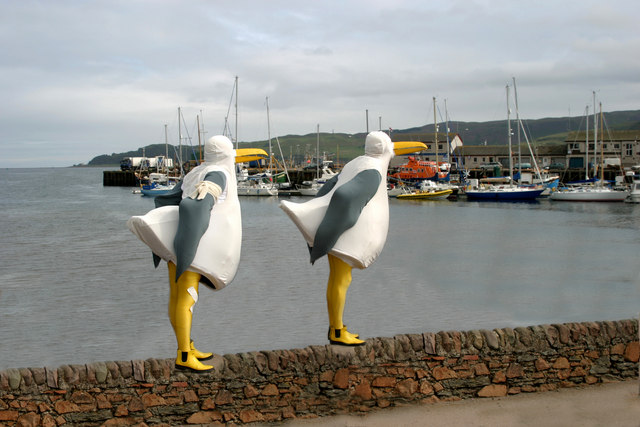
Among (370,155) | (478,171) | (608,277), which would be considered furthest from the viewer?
(478,171)

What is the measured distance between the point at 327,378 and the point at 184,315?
115 cm

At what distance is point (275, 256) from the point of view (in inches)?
701

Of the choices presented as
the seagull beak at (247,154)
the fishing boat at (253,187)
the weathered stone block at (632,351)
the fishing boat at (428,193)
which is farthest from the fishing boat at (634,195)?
the seagull beak at (247,154)

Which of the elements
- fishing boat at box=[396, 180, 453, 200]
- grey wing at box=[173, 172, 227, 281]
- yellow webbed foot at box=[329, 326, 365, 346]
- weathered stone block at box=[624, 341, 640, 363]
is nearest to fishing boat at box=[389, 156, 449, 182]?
fishing boat at box=[396, 180, 453, 200]

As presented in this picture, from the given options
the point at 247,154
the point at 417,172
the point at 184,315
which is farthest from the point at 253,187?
the point at 184,315

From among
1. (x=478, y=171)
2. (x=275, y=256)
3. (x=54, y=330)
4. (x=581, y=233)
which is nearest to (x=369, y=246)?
(x=54, y=330)

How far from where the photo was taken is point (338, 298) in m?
5.25

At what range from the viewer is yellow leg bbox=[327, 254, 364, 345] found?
5.21 m

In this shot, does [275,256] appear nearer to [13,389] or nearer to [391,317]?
[391,317]

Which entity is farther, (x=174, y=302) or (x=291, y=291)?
(x=291, y=291)

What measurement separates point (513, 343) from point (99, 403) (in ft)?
A: 10.1

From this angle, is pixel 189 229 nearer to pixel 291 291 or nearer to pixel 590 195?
pixel 291 291

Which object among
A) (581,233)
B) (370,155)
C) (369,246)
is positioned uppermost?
(370,155)

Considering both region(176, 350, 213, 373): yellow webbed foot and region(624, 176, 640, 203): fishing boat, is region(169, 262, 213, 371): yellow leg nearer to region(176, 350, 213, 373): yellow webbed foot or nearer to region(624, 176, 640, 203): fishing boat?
region(176, 350, 213, 373): yellow webbed foot
